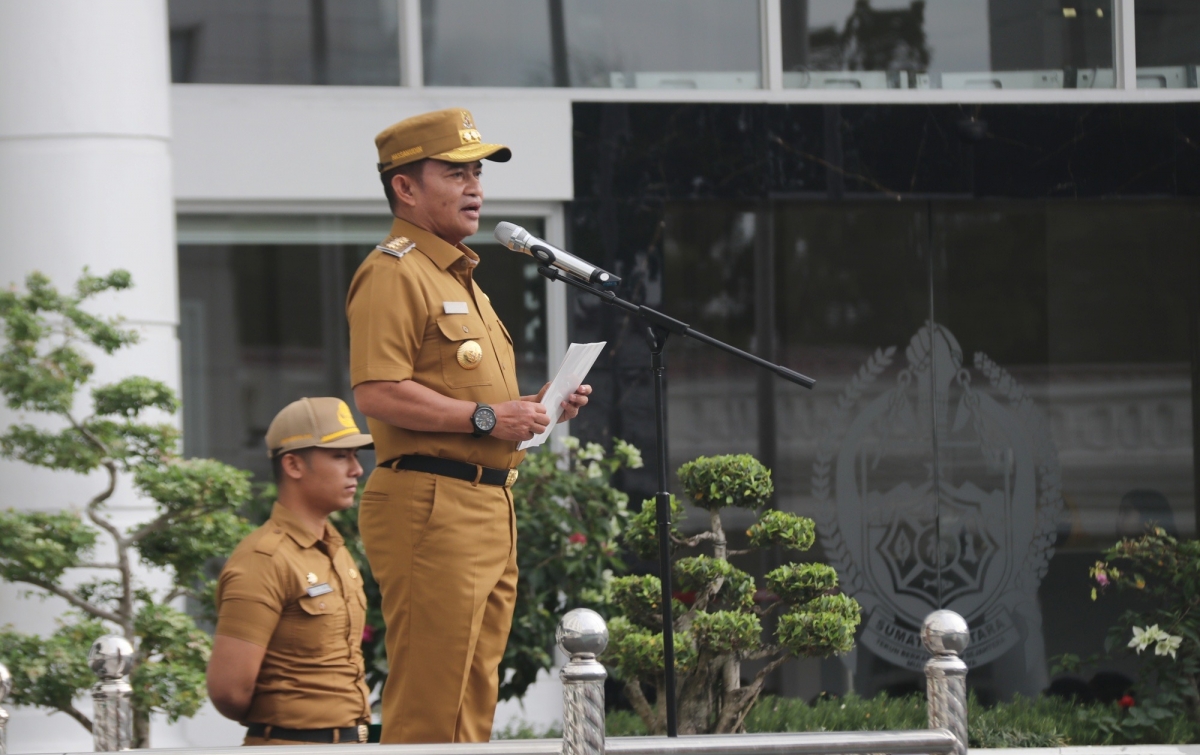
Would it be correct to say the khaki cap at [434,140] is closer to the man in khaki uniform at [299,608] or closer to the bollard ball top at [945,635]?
the man in khaki uniform at [299,608]

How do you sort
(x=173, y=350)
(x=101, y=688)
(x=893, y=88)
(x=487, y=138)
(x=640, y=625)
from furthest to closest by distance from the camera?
(x=893, y=88) < (x=487, y=138) < (x=173, y=350) < (x=640, y=625) < (x=101, y=688)

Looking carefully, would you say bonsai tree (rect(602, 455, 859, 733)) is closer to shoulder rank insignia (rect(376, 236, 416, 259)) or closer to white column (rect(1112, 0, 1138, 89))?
shoulder rank insignia (rect(376, 236, 416, 259))

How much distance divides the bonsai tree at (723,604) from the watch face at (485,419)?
222cm

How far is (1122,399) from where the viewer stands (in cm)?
808

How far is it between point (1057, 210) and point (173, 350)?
4.51m

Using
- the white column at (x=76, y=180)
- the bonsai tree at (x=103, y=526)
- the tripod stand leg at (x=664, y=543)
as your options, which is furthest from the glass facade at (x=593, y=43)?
the tripod stand leg at (x=664, y=543)

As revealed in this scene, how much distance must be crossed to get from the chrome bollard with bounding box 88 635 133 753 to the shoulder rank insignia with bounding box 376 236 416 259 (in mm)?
1130

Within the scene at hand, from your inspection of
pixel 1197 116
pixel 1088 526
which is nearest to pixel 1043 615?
pixel 1088 526

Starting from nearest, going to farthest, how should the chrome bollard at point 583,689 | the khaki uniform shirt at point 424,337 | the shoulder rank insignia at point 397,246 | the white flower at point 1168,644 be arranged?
1. the chrome bollard at point 583,689
2. the khaki uniform shirt at point 424,337
3. the shoulder rank insignia at point 397,246
4. the white flower at point 1168,644

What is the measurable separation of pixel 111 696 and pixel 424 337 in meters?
1.13

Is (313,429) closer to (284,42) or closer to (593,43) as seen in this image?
(284,42)

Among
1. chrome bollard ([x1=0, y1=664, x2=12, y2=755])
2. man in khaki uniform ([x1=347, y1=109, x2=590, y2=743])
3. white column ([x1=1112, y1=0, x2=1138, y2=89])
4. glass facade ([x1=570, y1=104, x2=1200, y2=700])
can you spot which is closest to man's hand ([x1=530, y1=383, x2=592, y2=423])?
man in khaki uniform ([x1=347, y1=109, x2=590, y2=743])

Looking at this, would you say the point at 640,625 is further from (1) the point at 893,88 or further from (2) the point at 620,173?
(1) the point at 893,88

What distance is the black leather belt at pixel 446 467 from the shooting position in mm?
3670
